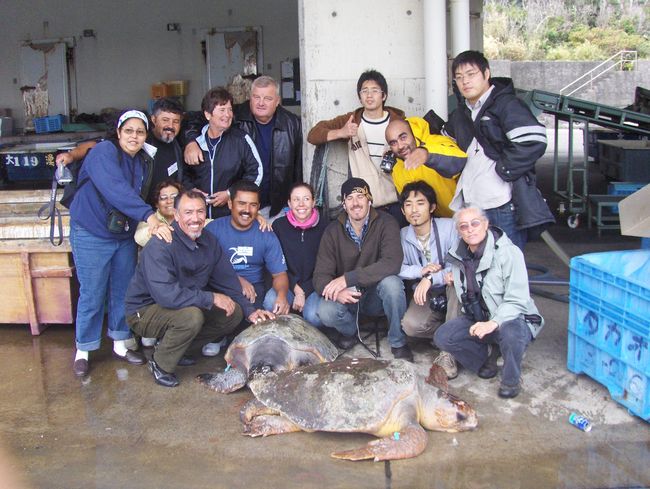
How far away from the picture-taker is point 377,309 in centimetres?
451

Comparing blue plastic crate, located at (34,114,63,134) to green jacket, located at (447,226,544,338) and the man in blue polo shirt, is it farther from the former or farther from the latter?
green jacket, located at (447,226,544,338)

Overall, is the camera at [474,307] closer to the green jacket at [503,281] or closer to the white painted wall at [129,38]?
the green jacket at [503,281]

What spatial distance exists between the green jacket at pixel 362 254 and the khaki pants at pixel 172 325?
657 mm

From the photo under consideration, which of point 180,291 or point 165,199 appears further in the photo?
point 165,199

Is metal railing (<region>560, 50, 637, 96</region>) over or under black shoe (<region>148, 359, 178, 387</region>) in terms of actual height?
over

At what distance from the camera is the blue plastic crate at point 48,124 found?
1178 cm

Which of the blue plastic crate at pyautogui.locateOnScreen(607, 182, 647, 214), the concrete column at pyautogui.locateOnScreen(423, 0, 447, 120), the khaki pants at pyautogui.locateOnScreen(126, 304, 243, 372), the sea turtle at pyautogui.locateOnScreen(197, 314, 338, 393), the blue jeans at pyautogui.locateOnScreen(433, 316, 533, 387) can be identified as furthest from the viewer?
the blue plastic crate at pyautogui.locateOnScreen(607, 182, 647, 214)

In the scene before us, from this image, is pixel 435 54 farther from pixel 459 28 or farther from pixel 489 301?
pixel 489 301

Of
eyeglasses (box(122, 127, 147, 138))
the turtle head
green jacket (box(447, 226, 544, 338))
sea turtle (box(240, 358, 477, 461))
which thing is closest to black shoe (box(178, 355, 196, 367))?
sea turtle (box(240, 358, 477, 461))

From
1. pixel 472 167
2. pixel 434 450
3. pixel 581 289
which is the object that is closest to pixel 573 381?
pixel 581 289

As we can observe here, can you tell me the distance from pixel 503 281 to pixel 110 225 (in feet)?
7.73

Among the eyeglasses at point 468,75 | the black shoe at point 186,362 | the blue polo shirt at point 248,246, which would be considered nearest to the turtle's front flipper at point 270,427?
the black shoe at point 186,362

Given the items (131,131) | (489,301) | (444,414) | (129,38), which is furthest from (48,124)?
(444,414)

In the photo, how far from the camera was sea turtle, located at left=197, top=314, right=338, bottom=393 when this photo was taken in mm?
3885
